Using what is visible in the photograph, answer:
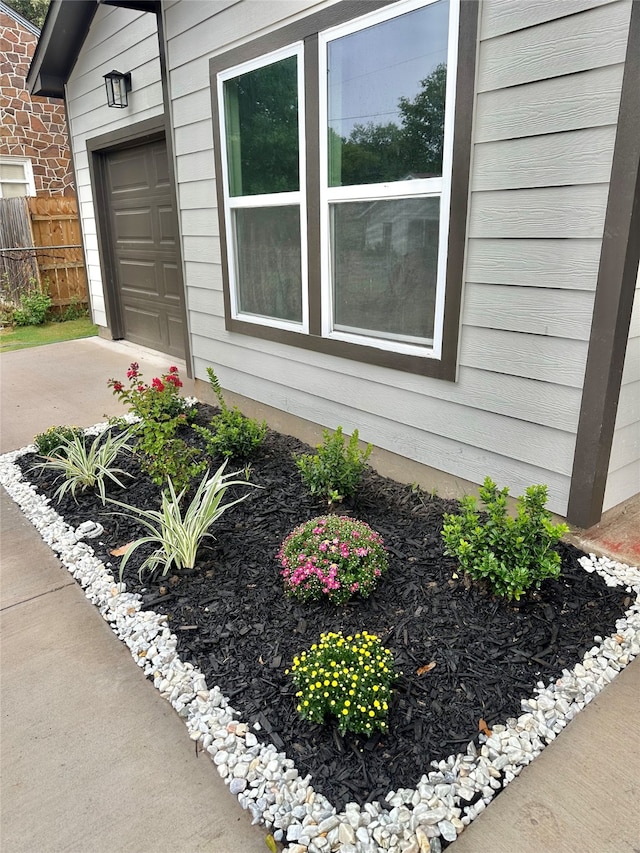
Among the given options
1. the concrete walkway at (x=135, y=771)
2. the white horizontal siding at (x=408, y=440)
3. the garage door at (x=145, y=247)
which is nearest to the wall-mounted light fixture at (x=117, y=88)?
the garage door at (x=145, y=247)

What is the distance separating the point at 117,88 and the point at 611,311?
5293mm

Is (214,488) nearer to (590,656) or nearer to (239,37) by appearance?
(590,656)

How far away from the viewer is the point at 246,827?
151 cm

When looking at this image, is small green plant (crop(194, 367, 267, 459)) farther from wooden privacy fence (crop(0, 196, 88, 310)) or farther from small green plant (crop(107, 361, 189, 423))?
wooden privacy fence (crop(0, 196, 88, 310))

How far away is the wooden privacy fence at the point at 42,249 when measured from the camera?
945 centimetres

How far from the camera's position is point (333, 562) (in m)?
2.30

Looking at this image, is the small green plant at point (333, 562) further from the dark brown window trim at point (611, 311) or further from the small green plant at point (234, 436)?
the small green plant at point (234, 436)

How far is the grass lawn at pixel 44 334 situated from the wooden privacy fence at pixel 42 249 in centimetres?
68

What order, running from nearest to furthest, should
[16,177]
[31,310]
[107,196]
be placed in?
1. [107,196]
2. [31,310]
3. [16,177]

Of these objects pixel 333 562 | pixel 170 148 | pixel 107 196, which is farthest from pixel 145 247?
pixel 333 562

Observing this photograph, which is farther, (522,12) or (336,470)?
(336,470)

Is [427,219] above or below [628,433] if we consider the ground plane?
above

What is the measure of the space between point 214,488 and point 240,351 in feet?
6.42

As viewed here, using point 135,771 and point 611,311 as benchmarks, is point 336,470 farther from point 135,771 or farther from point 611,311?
point 135,771
